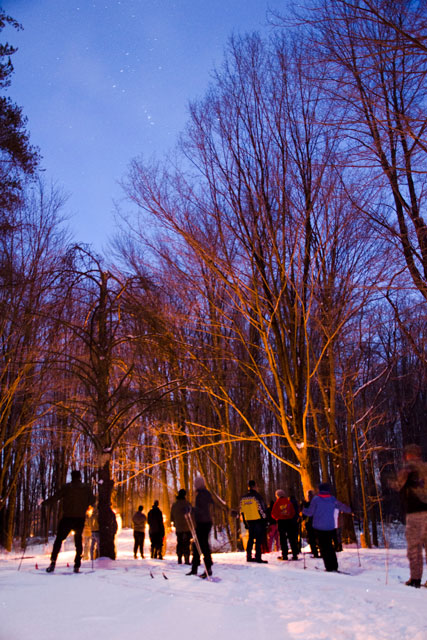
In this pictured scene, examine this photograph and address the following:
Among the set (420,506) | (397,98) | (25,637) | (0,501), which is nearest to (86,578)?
(25,637)

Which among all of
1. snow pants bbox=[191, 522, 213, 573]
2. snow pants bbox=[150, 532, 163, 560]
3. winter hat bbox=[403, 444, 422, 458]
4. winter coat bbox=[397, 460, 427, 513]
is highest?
winter hat bbox=[403, 444, 422, 458]

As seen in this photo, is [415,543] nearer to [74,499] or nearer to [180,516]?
[74,499]

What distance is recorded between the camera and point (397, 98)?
9.77 meters

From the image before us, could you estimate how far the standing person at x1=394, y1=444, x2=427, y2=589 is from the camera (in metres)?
7.51

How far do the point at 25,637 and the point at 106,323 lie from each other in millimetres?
8559

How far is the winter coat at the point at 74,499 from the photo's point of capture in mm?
9070

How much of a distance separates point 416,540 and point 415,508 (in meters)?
0.43

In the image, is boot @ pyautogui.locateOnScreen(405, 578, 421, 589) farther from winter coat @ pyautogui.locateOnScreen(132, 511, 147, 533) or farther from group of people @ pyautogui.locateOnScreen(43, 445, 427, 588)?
winter coat @ pyautogui.locateOnScreen(132, 511, 147, 533)

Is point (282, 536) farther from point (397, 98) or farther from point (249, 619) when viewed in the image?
point (397, 98)

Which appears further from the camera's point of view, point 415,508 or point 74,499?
point 74,499

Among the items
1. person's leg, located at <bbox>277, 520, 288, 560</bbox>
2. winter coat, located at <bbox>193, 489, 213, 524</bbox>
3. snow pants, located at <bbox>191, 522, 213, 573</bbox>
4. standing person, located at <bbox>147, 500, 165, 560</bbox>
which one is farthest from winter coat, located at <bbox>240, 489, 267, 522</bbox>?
standing person, located at <bbox>147, 500, 165, 560</bbox>

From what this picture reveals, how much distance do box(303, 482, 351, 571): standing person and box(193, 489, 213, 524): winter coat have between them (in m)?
1.86

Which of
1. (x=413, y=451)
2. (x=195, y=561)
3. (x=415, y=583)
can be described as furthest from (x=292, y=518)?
(x=413, y=451)

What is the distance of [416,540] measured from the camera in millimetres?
7531
